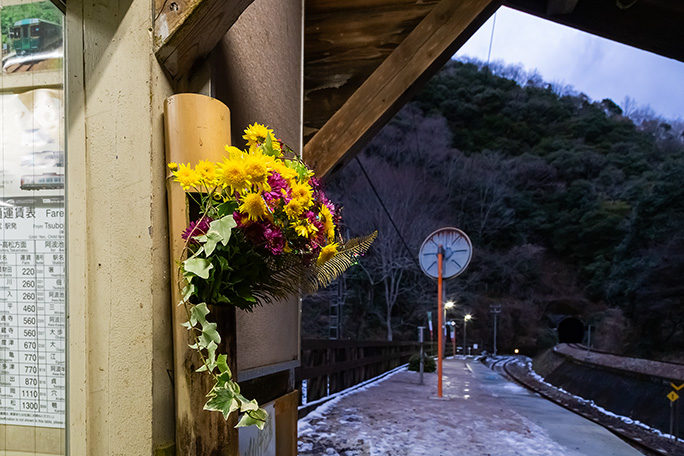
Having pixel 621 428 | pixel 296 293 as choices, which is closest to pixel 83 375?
pixel 296 293

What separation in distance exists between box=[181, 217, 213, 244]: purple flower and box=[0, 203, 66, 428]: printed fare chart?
38cm

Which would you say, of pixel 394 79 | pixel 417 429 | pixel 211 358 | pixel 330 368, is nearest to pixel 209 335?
pixel 211 358

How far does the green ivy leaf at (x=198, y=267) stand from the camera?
0.84 meters

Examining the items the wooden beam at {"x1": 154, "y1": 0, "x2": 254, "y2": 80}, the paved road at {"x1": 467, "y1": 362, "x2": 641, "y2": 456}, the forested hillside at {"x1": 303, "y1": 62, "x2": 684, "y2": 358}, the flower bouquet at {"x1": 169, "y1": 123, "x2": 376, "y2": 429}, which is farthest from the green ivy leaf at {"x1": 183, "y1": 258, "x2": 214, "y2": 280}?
the forested hillside at {"x1": 303, "y1": 62, "x2": 684, "y2": 358}

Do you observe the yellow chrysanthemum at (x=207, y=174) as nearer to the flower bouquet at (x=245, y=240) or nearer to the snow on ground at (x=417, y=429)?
the flower bouquet at (x=245, y=240)

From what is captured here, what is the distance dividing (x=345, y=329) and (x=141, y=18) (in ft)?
78.4

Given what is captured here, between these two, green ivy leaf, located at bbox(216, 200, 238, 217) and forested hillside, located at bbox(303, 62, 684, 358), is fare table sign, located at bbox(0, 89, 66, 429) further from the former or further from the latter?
forested hillside, located at bbox(303, 62, 684, 358)

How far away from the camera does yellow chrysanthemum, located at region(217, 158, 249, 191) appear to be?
2.77 feet

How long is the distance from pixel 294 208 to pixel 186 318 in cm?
37

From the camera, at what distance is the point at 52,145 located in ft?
3.42

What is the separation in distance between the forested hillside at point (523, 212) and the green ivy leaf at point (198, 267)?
55.6 ft

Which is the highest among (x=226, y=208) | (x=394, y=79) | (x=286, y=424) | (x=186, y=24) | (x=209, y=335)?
(x=394, y=79)

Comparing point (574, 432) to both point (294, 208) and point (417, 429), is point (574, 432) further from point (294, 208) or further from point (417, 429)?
point (294, 208)

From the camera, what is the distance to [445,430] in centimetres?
383
